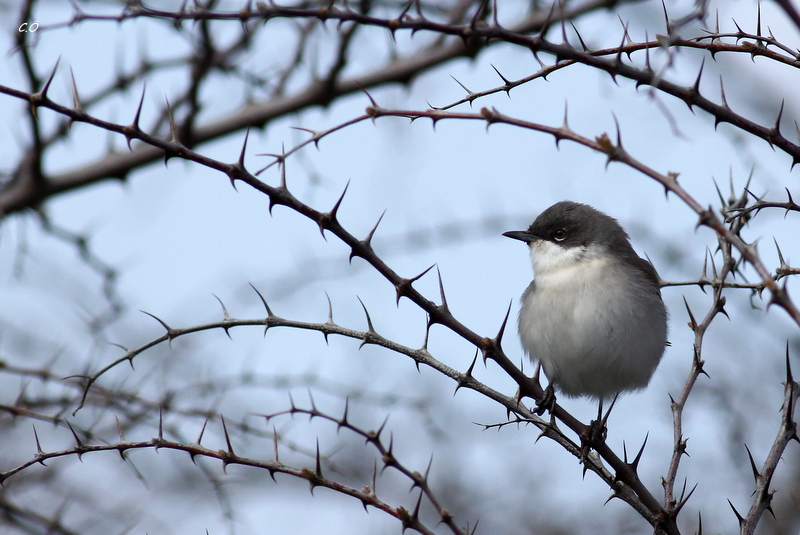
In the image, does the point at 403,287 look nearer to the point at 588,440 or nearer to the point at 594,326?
the point at 588,440

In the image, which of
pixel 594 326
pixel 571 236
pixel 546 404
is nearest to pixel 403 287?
pixel 546 404

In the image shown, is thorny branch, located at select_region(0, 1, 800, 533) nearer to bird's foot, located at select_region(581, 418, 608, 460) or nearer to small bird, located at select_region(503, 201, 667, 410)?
bird's foot, located at select_region(581, 418, 608, 460)

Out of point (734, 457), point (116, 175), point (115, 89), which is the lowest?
point (734, 457)

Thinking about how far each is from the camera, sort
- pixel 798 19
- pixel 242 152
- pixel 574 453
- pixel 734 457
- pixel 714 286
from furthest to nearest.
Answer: pixel 734 457 < pixel 714 286 < pixel 574 453 < pixel 242 152 < pixel 798 19

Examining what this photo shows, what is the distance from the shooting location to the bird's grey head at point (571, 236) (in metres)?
5.55

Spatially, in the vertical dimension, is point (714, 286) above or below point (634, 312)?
below

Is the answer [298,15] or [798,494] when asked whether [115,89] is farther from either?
[798,494]

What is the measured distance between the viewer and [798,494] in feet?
20.9

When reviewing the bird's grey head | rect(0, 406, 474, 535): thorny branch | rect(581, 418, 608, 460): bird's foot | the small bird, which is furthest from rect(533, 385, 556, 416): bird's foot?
rect(0, 406, 474, 535): thorny branch

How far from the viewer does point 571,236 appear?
576 cm

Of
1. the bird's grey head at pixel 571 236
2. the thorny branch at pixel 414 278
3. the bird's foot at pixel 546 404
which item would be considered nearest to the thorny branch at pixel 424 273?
the thorny branch at pixel 414 278

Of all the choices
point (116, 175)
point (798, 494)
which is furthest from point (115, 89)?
point (798, 494)

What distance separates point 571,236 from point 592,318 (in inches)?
37.0

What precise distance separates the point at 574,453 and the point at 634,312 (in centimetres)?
209
